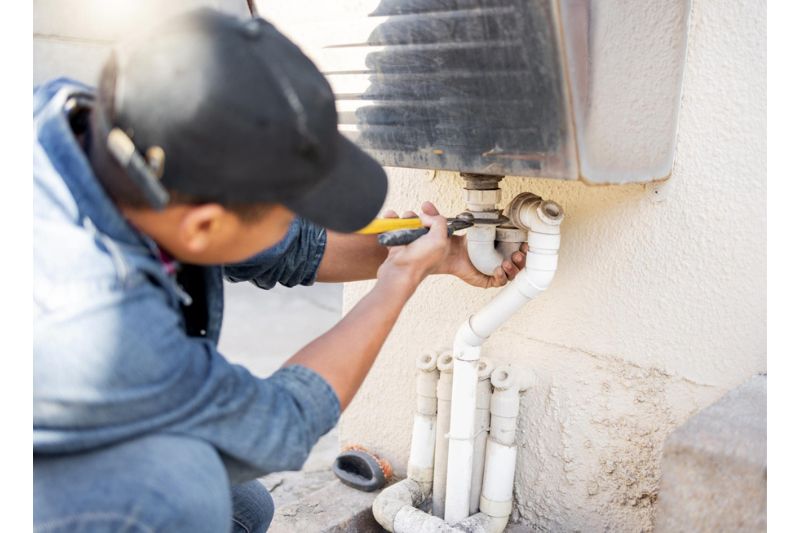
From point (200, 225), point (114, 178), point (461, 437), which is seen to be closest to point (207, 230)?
point (200, 225)

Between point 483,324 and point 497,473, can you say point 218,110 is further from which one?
point 497,473

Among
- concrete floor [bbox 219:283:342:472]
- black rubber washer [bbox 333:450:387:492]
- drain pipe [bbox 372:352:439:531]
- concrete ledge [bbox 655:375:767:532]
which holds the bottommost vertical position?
concrete floor [bbox 219:283:342:472]

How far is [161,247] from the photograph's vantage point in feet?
3.42

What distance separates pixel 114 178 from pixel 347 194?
324 millimetres

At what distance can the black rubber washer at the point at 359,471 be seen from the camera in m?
1.96

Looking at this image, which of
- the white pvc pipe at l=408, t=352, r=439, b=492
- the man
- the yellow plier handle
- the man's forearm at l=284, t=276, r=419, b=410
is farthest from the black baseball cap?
the white pvc pipe at l=408, t=352, r=439, b=492

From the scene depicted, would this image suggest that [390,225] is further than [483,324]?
No

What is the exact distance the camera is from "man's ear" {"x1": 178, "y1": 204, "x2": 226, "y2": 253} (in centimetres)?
95

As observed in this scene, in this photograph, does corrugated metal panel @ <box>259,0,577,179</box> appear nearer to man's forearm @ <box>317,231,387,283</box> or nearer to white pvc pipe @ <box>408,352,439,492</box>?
man's forearm @ <box>317,231,387,283</box>

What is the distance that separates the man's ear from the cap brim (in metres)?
0.11

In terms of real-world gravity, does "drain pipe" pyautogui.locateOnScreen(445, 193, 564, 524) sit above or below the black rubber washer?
above

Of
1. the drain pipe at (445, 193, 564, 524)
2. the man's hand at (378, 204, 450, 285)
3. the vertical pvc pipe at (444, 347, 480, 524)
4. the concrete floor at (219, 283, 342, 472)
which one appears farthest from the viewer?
the concrete floor at (219, 283, 342, 472)

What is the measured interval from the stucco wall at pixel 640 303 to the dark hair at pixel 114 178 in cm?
83
